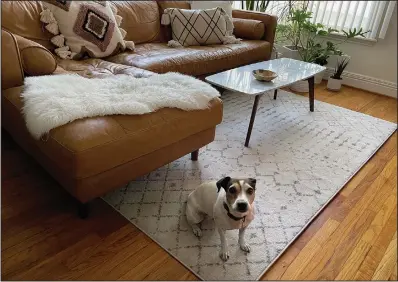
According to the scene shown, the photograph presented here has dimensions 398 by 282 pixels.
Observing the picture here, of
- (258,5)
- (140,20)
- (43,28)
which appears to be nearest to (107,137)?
(43,28)

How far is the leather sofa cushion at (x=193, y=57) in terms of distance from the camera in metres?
2.30

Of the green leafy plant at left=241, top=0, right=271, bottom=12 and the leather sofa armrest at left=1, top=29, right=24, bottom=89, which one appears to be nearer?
the leather sofa armrest at left=1, top=29, right=24, bottom=89

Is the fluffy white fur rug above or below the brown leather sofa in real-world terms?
above

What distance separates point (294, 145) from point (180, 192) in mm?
933

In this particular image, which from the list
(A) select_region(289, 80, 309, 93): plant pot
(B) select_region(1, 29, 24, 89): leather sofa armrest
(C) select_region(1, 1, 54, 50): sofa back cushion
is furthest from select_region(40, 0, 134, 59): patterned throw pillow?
(A) select_region(289, 80, 309, 93): plant pot

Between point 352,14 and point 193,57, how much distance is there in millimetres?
1888

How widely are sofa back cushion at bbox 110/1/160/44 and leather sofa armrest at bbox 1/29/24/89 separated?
1.23m

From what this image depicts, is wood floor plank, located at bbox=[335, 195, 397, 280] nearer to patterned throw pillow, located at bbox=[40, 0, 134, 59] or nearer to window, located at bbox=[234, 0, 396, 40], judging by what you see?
patterned throw pillow, located at bbox=[40, 0, 134, 59]

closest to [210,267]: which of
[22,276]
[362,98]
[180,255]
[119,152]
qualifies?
[180,255]

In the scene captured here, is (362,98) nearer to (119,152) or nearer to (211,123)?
(211,123)

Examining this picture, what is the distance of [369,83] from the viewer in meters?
→ 3.42

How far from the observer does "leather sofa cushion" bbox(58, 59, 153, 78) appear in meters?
1.92

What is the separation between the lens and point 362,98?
322 centimetres

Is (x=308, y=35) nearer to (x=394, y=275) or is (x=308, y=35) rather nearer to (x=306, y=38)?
(x=306, y=38)
